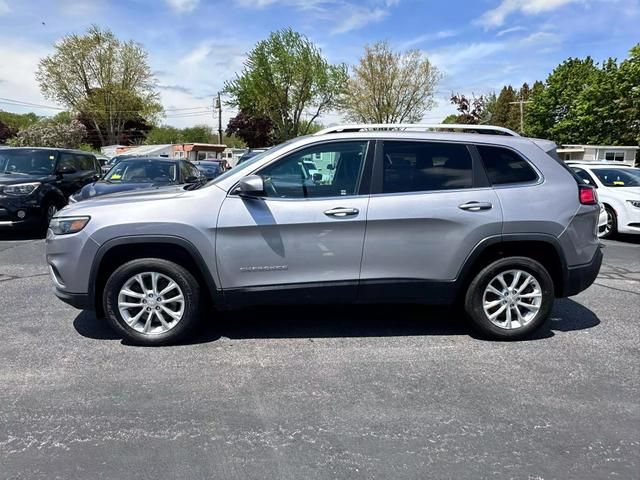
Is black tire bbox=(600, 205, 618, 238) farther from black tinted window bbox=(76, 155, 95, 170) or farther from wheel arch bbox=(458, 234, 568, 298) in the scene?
black tinted window bbox=(76, 155, 95, 170)

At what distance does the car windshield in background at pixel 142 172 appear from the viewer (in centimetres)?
Answer: 935

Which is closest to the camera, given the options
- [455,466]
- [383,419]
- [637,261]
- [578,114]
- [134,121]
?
[455,466]

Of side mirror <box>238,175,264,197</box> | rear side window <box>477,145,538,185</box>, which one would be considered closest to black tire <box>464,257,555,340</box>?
rear side window <box>477,145,538,185</box>

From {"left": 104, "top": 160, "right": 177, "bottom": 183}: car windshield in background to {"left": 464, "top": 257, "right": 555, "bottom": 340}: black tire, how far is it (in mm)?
6654

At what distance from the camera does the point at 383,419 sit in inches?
125

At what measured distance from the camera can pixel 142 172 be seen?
9633mm

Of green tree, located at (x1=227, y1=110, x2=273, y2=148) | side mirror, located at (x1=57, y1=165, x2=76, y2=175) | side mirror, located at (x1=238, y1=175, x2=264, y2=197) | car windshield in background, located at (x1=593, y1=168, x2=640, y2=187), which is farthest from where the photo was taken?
green tree, located at (x1=227, y1=110, x2=273, y2=148)

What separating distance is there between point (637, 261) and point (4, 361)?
888 centimetres

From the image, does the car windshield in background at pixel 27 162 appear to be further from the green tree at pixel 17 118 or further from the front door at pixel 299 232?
the green tree at pixel 17 118

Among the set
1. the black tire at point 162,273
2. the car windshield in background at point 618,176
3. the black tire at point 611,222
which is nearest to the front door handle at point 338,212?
the black tire at point 162,273

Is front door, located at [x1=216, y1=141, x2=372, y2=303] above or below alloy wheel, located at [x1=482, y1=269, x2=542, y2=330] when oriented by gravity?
above

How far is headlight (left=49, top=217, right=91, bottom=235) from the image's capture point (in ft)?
13.6

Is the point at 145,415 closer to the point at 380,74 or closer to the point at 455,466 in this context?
the point at 455,466

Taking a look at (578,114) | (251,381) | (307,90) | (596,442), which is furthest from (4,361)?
(578,114)
